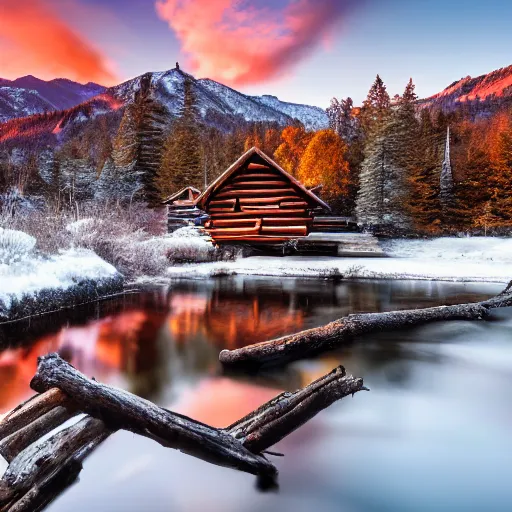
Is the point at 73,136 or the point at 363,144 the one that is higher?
the point at 73,136

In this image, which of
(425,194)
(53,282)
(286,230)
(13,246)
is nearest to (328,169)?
(425,194)

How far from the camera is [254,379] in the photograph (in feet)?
13.5

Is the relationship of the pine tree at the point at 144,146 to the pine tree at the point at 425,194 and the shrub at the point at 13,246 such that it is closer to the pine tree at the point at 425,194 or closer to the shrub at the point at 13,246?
the shrub at the point at 13,246

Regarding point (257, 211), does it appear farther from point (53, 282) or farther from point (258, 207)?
point (53, 282)

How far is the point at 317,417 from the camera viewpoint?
9.79 feet

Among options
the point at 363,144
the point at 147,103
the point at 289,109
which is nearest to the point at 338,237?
the point at 363,144

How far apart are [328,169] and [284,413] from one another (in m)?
6.63

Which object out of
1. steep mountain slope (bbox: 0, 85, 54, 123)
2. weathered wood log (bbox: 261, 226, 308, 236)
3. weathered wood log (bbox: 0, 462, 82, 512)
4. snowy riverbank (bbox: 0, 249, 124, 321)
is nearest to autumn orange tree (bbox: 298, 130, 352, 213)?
weathered wood log (bbox: 261, 226, 308, 236)

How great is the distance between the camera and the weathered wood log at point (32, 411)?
2.00 metres

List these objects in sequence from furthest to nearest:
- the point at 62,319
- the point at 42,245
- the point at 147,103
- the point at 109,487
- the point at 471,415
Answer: the point at 147,103
the point at 42,245
the point at 62,319
the point at 471,415
the point at 109,487

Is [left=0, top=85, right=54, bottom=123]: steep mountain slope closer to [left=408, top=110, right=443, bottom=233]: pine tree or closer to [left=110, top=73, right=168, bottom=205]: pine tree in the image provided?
[left=110, top=73, right=168, bottom=205]: pine tree

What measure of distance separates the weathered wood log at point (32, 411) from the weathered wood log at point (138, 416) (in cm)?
5

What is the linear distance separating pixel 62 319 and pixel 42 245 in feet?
6.67

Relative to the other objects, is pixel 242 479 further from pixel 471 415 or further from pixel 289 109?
pixel 289 109
